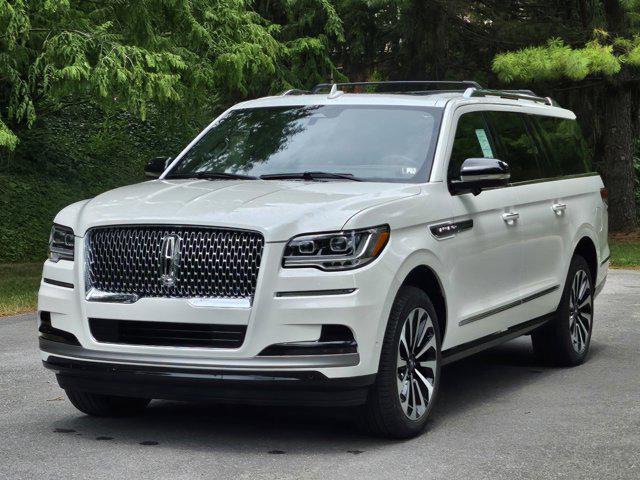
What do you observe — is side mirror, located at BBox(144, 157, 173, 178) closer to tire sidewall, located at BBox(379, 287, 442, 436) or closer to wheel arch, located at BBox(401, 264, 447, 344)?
wheel arch, located at BBox(401, 264, 447, 344)

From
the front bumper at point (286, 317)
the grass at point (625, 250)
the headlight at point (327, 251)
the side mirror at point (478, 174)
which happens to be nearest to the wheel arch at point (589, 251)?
the side mirror at point (478, 174)

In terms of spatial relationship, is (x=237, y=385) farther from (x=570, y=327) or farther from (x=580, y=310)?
(x=580, y=310)

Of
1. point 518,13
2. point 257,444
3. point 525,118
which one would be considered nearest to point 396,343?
point 257,444

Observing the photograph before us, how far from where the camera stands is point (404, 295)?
23.4 ft

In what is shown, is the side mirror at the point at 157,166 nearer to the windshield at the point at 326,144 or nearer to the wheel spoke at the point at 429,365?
the windshield at the point at 326,144

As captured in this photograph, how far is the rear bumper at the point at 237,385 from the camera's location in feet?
21.9

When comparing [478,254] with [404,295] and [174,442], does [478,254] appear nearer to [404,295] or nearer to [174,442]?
[404,295]

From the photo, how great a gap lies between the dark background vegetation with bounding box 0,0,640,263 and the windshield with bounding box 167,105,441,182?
20.2 feet

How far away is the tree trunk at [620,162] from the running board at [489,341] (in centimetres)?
1680

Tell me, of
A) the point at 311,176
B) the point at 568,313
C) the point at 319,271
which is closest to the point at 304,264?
the point at 319,271

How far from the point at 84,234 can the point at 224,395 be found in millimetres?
1193

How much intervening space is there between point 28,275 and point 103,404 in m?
11.6

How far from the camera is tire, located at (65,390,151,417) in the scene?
773 centimetres

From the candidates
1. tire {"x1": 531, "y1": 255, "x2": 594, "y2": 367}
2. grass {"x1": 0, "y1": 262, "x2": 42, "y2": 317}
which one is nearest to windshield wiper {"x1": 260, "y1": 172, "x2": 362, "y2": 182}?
tire {"x1": 531, "y1": 255, "x2": 594, "y2": 367}
